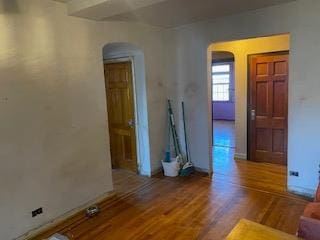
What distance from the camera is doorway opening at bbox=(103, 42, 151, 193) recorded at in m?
4.27

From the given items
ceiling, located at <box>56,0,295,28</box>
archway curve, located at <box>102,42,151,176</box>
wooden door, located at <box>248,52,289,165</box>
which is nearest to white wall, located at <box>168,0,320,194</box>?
Answer: ceiling, located at <box>56,0,295,28</box>

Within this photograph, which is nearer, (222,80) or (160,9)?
(160,9)

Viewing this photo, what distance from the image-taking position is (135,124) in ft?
14.8

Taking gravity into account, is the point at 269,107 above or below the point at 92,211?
above

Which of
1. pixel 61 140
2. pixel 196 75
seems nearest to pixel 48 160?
pixel 61 140

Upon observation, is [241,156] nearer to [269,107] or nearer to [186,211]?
[269,107]

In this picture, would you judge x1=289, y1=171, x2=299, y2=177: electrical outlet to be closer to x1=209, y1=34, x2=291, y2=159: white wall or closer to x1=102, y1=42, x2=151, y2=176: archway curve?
x1=209, y1=34, x2=291, y2=159: white wall

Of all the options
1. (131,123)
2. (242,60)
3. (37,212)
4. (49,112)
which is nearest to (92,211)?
(37,212)

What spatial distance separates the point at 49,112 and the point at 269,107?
360 cm

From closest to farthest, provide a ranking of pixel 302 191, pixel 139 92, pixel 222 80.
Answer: pixel 302 191, pixel 139 92, pixel 222 80

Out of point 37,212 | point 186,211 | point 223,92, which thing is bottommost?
point 186,211

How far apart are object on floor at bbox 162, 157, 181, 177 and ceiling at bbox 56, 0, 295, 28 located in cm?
222

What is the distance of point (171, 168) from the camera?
14.5 ft

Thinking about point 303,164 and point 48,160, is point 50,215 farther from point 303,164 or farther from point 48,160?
point 303,164
